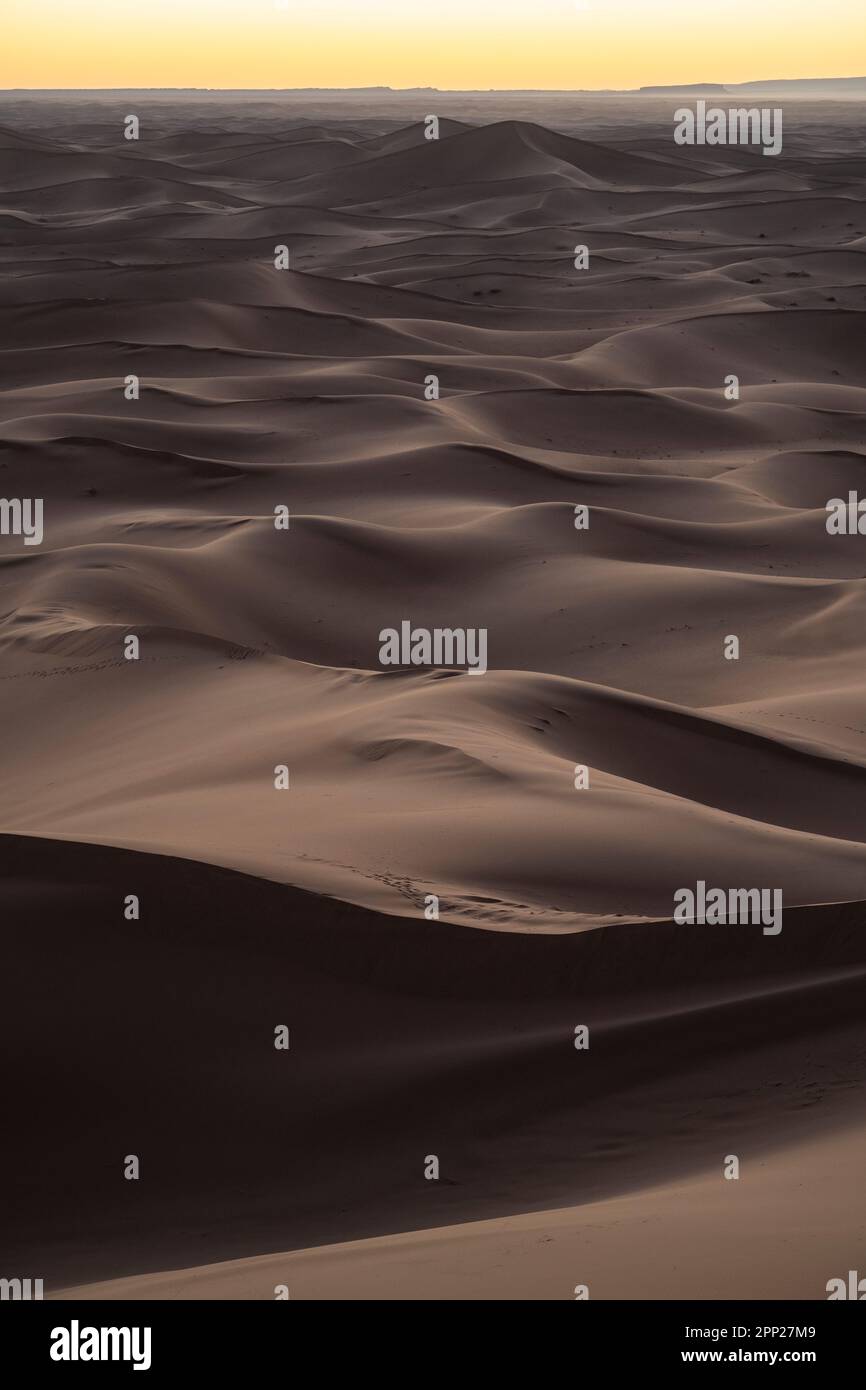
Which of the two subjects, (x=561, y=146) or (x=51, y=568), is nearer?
(x=51, y=568)

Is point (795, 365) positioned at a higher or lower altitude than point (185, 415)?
higher

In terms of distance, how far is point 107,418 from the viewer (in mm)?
11688

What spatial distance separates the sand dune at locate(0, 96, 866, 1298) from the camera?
3.05 meters

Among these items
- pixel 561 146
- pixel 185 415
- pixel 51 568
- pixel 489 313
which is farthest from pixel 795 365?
pixel 561 146

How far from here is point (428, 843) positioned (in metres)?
4.24

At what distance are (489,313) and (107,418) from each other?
8303 mm

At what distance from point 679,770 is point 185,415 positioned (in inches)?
313

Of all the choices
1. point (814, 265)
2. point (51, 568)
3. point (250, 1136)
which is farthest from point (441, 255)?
point (250, 1136)

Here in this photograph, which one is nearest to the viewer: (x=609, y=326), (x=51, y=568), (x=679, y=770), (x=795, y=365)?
(x=679, y=770)

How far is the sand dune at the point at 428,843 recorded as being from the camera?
120 inches
